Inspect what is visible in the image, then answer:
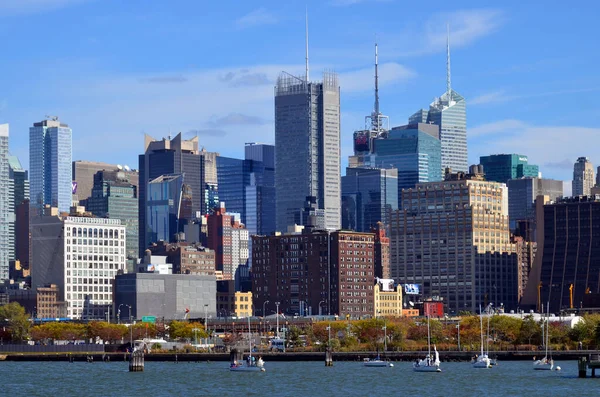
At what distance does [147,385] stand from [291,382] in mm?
19042

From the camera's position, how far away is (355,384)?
192m

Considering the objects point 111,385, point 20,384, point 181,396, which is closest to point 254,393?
point 181,396

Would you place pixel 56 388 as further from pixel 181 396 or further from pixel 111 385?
pixel 181 396

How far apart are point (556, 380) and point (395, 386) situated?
22.2 m

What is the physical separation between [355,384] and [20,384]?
44.8 meters

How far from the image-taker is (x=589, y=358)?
648ft

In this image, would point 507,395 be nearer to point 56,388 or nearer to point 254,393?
point 254,393

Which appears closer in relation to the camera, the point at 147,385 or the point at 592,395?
the point at 592,395

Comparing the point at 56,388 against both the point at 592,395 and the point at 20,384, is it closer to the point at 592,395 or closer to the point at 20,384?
the point at 20,384

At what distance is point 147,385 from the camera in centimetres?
19112

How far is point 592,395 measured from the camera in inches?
6565

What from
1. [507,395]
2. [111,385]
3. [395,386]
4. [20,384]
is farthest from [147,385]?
[507,395]

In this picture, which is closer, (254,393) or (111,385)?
(254,393)

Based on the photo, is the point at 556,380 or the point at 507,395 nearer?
the point at 507,395
